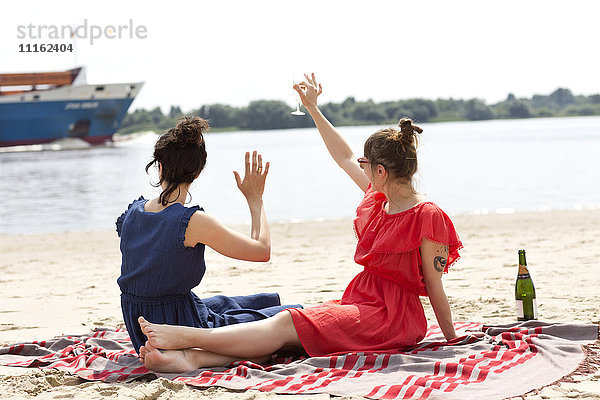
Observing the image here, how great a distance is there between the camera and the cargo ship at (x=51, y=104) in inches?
2010

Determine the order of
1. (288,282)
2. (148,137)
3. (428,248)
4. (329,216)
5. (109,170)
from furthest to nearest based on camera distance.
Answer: (148,137) → (109,170) → (329,216) → (288,282) → (428,248)

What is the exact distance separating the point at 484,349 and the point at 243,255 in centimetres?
116

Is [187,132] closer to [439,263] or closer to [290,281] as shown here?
[439,263]

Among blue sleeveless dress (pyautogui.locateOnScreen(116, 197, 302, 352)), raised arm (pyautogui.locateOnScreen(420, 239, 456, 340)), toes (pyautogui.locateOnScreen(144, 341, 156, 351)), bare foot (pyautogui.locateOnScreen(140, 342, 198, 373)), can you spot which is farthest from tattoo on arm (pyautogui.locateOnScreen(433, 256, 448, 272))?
toes (pyautogui.locateOnScreen(144, 341, 156, 351))

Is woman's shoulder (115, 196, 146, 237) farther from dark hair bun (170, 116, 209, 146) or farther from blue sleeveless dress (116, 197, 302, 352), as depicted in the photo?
dark hair bun (170, 116, 209, 146)

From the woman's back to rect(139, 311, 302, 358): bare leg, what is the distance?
19cm

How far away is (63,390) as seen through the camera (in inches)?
117

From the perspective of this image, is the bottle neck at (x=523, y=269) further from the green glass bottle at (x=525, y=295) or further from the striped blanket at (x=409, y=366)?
the striped blanket at (x=409, y=366)

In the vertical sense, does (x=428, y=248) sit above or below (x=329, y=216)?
above

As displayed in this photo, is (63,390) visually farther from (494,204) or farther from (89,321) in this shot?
(494,204)

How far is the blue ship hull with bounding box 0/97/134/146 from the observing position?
169ft

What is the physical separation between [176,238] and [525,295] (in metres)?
1.90

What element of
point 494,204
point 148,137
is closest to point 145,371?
point 494,204

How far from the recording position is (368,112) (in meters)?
74.9
